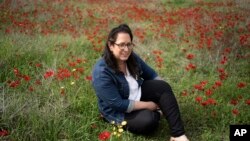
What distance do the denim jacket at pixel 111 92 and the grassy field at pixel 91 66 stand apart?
0.61 ft

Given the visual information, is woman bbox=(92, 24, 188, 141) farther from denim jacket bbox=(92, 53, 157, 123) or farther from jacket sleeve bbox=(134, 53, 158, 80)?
jacket sleeve bbox=(134, 53, 158, 80)

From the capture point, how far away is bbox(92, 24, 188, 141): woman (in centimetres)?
338

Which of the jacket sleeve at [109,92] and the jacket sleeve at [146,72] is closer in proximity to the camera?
the jacket sleeve at [109,92]

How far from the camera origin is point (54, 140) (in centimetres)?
318

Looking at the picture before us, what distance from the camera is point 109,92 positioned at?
11.1 ft

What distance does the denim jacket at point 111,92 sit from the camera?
339 cm

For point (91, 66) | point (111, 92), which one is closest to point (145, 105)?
point (111, 92)

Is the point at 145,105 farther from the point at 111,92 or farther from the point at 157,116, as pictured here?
the point at 111,92

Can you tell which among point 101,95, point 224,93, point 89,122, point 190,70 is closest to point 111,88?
point 101,95

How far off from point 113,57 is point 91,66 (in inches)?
78.4

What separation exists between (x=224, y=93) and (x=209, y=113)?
622 mm

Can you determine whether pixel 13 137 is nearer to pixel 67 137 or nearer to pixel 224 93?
pixel 67 137

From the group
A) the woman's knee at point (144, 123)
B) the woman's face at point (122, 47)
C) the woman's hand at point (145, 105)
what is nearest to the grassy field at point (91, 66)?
the woman's knee at point (144, 123)

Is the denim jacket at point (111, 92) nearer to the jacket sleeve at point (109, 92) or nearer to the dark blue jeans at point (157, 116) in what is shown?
the jacket sleeve at point (109, 92)
